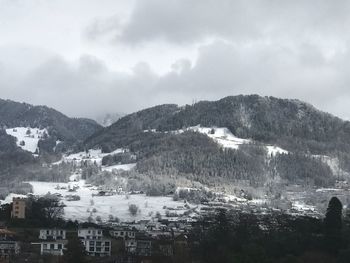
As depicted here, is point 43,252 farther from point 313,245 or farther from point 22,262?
point 313,245

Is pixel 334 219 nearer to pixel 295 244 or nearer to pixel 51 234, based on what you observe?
pixel 295 244

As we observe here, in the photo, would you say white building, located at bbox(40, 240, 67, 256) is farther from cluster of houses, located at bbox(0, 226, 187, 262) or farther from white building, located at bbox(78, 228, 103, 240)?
white building, located at bbox(78, 228, 103, 240)

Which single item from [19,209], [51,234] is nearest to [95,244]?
[51,234]

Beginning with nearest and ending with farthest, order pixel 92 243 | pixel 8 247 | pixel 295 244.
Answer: pixel 295 244, pixel 8 247, pixel 92 243

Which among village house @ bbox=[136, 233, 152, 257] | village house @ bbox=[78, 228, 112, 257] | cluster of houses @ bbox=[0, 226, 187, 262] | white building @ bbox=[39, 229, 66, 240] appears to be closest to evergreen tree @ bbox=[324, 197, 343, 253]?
cluster of houses @ bbox=[0, 226, 187, 262]

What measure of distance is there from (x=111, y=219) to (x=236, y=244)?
95348 millimetres

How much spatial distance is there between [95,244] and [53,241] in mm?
7974

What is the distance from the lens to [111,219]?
575ft

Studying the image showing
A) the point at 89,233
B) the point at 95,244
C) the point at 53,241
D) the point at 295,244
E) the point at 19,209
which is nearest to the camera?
the point at 295,244

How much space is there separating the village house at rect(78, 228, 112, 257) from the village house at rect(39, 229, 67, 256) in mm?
3119

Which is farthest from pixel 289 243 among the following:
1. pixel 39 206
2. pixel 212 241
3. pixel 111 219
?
pixel 111 219

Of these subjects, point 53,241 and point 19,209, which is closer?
point 53,241

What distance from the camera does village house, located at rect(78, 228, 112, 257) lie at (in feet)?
341

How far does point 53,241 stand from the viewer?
326ft
